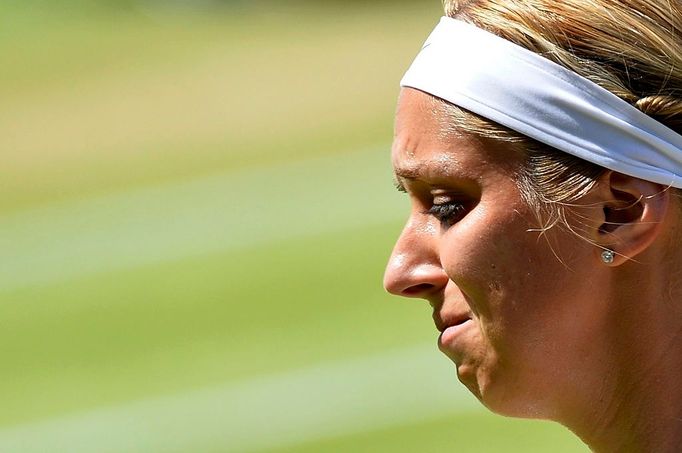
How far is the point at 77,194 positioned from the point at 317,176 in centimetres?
209

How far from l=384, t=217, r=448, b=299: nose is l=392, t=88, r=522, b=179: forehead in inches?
4.8

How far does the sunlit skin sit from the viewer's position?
8.20 ft

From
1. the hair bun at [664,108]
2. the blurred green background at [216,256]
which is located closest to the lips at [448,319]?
the hair bun at [664,108]

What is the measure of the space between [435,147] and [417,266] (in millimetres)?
253

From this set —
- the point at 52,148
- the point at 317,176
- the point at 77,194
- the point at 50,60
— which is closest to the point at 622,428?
the point at 317,176

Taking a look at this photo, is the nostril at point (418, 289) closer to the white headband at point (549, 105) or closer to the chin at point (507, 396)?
the chin at point (507, 396)

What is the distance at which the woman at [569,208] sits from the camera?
2467mm

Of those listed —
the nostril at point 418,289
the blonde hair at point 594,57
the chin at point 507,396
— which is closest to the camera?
the blonde hair at point 594,57

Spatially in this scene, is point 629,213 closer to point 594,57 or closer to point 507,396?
point 594,57

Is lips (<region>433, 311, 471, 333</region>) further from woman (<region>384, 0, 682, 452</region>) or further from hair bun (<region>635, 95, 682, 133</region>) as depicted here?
hair bun (<region>635, 95, 682, 133</region>)

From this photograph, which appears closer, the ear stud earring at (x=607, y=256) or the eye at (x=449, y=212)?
the ear stud earring at (x=607, y=256)

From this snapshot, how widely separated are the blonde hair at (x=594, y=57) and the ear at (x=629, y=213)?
0.04 m

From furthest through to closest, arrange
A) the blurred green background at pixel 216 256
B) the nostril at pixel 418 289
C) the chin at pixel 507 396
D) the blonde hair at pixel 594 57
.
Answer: the blurred green background at pixel 216 256, the nostril at pixel 418 289, the chin at pixel 507 396, the blonde hair at pixel 594 57

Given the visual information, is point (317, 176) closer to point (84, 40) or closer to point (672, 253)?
point (84, 40)
